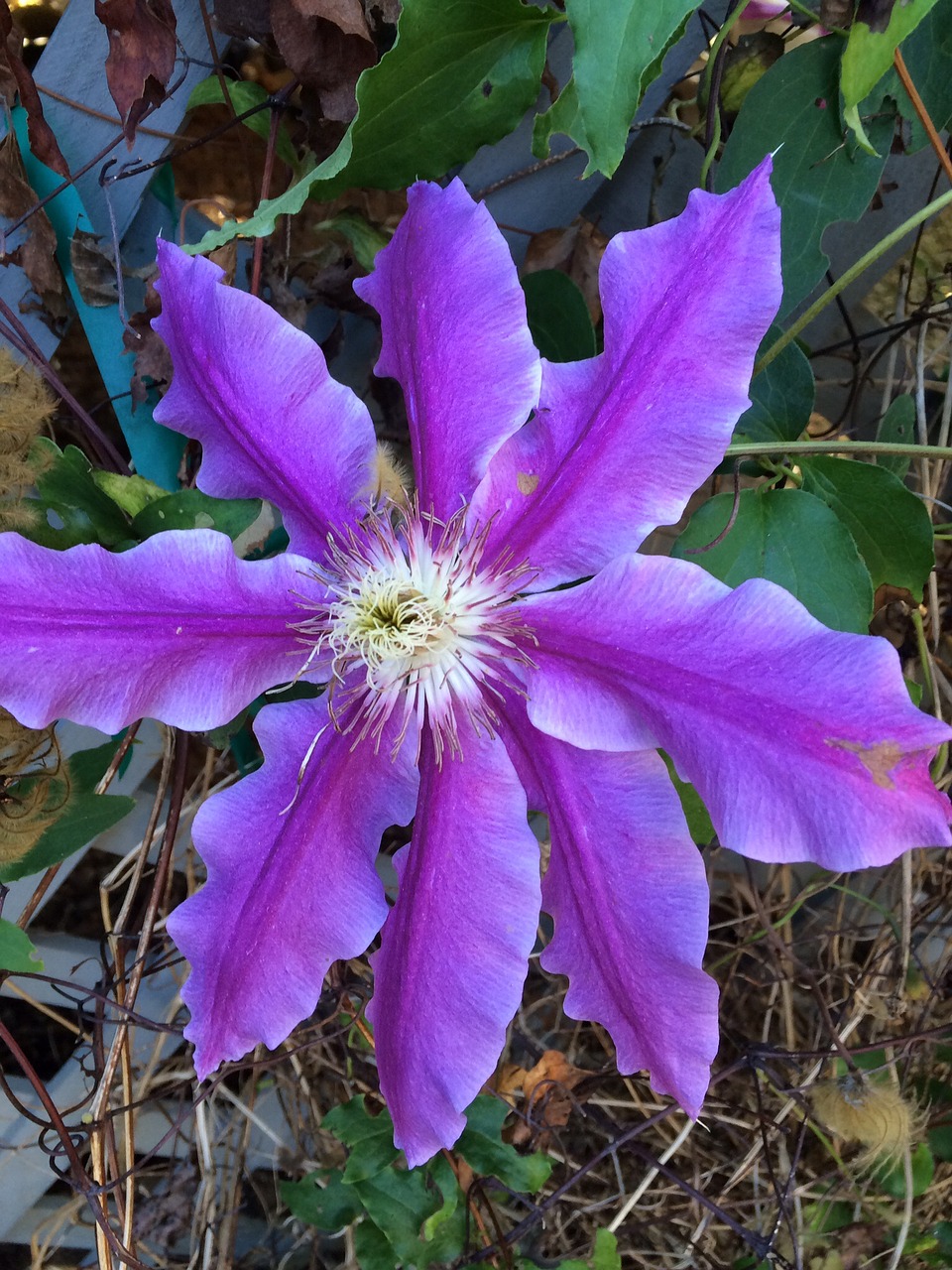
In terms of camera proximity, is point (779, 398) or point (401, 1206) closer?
point (779, 398)

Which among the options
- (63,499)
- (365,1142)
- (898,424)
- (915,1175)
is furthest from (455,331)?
(915,1175)

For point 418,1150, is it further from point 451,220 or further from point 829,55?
point 829,55

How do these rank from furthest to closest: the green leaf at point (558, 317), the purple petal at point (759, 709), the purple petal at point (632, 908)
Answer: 1. the green leaf at point (558, 317)
2. the purple petal at point (632, 908)
3. the purple petal at point (759, 709)

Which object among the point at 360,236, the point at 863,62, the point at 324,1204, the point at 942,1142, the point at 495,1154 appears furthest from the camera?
the point at 942,1142

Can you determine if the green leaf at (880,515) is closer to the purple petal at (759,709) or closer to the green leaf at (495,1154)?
the purple petal at (759,709)

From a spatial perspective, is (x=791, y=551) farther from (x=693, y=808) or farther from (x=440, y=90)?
(x=440, y=90)

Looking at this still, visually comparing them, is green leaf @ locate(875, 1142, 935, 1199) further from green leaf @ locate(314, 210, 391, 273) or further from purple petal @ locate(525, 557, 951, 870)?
green leaf @ locate(314, 210, 391, 273)

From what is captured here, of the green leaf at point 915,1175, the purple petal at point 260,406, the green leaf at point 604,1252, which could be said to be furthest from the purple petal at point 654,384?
the green leaf at point 915,1175

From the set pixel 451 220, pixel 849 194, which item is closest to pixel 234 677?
pixel 451 220
